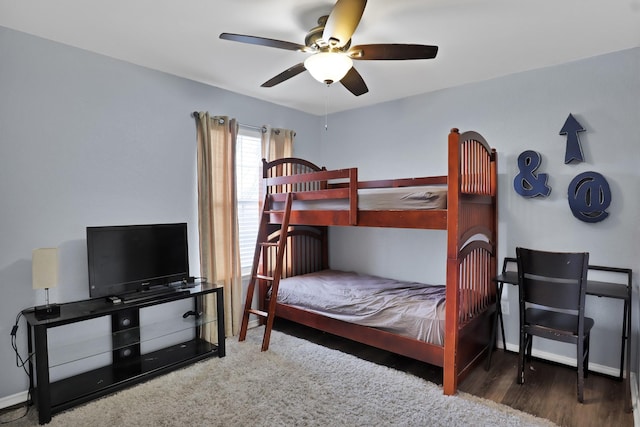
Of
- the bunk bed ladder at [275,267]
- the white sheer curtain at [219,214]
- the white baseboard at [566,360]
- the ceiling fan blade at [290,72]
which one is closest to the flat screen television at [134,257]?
the white sheer curtain at [219,214]

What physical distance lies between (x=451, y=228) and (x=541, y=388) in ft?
4.56

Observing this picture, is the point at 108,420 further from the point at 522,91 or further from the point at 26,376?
the point at 522,91

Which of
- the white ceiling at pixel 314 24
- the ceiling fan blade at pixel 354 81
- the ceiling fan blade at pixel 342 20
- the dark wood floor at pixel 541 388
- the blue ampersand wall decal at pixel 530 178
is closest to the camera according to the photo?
the ceiling fan blade at pixel 342 20

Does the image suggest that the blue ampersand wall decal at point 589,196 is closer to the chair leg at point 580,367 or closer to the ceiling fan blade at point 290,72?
the chair leg at point 580,367

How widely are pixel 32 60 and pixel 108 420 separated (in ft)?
8.19

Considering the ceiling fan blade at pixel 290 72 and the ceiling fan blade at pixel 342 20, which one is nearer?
the ceiling fan blade at pixel 342 20

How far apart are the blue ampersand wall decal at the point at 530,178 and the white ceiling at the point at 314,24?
0.78 meters

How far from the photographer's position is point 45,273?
234 cm

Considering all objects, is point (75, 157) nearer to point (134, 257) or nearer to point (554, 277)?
point (134, 257)

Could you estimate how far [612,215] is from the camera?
2.76m

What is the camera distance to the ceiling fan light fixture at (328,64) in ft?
6.50

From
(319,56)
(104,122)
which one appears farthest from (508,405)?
(104,122)

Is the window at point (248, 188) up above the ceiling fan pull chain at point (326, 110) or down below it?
below

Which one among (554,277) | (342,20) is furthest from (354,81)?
(554,277)
